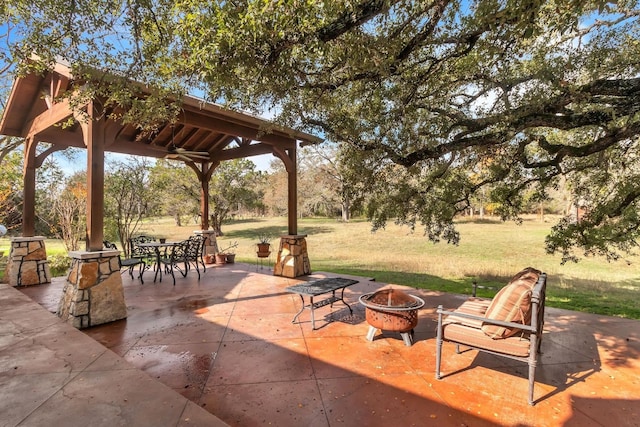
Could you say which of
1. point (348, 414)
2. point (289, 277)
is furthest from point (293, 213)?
point (348, 414)

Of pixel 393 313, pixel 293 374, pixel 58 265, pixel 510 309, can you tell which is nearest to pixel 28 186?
pixel 58 265

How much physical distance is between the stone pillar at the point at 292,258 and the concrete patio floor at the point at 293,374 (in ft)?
7.49

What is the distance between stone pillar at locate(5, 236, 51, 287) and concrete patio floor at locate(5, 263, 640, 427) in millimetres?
1842

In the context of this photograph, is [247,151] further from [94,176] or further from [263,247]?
[94,176]

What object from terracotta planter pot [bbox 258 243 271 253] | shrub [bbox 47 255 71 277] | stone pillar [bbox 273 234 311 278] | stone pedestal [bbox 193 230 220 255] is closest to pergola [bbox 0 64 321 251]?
stone pillar [bbox 273 234 311 278]

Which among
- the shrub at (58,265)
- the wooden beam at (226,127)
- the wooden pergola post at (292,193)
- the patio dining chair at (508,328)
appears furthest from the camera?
the shrub at (58,265)

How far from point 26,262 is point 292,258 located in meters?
5.02

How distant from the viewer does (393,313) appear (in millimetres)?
3250

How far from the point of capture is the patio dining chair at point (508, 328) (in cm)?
238

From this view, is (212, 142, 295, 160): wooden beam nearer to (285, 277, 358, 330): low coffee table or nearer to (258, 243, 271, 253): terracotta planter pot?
(258, 243, 271, 253): terracotta planter pot

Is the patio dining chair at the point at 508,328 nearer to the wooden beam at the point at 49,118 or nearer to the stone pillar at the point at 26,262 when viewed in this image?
the wooden beam at the point at 49,118

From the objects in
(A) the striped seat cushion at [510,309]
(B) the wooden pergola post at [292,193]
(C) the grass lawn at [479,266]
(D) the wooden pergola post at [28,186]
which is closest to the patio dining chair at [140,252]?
(D) the wooden pergola post at [28,186]

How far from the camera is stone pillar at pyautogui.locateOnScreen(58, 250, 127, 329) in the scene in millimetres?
3906

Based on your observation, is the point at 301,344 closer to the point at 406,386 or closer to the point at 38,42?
the point at 406,386
